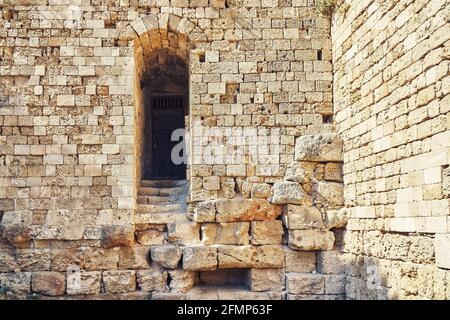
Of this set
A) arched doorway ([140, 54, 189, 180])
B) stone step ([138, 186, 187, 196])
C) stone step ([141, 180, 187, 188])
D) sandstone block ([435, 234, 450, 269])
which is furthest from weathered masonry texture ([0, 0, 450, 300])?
sandstone block ([435, 234, 450, 269])

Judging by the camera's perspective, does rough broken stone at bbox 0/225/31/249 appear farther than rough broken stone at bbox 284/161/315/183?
No

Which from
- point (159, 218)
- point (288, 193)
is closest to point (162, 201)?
point (159, 218)

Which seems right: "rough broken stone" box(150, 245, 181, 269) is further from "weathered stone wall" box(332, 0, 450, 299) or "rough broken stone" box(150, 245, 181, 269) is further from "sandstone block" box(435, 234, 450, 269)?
"sandstone block" box(435, 234, 450, 269)

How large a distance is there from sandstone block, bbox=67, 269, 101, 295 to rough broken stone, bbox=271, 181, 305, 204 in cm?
269

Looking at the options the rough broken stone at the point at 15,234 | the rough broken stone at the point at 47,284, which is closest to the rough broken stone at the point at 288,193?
the rough broken stone at the point at 47,284

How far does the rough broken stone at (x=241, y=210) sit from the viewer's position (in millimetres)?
6980

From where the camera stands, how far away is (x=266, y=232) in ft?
22.9

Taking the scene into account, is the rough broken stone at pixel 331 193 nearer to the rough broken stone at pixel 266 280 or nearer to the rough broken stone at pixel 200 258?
the rough broken stone at pixel 266 280

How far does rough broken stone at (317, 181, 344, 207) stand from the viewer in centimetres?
694

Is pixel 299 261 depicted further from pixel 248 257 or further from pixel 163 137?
pixel 163 137

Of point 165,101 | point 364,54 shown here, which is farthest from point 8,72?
point 364,54

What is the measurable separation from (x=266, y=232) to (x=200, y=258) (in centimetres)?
99

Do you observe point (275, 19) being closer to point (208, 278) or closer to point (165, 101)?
point (165, 101)

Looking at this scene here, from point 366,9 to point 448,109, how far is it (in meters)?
2.31
